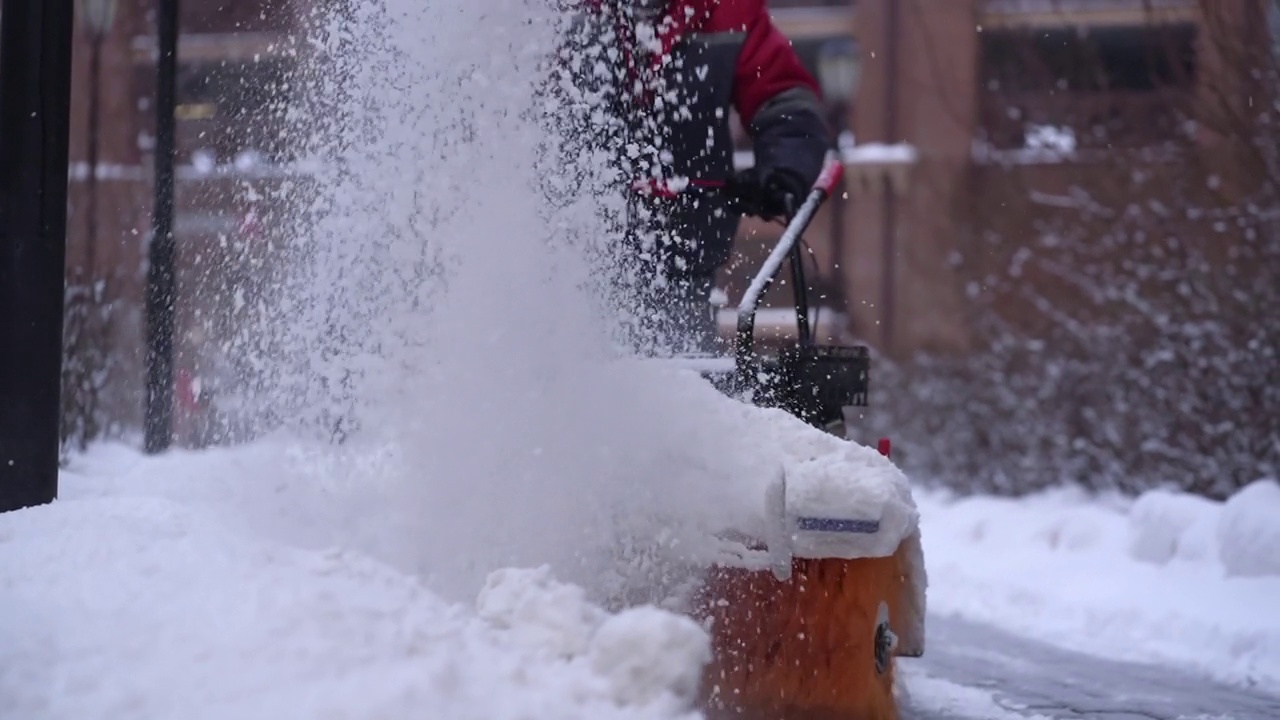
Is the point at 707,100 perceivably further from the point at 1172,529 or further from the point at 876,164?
the point at 876,164

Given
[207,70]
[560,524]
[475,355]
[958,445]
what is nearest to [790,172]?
[475,355]

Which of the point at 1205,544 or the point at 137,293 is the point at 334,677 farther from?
the point at 137,293

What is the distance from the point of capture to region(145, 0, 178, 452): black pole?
26.0 feet

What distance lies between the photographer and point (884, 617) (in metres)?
3.91

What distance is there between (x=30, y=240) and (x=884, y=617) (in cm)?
295

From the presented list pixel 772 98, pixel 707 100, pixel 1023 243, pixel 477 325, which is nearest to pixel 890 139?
pixel 1023 243

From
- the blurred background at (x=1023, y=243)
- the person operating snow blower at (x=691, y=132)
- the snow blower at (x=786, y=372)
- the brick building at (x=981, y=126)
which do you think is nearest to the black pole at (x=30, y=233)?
the blurred background at (x=1023, y=243)

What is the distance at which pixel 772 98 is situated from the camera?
564 cm

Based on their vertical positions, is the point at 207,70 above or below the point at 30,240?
above

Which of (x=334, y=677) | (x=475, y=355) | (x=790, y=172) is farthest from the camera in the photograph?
(x=790, y=172)

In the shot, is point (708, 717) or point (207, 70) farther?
point (207, 70)

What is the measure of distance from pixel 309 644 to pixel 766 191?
268cm

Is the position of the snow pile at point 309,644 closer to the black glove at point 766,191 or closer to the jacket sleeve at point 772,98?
the black glove at point 766,191

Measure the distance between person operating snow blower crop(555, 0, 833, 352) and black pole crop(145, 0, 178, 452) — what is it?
3.68 metres
